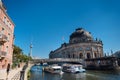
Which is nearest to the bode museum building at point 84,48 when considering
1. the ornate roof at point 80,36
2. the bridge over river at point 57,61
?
the ornate roof at point 80,36

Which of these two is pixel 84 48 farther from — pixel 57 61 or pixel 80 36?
pixel 57 61

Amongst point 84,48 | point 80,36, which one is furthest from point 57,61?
point 80,36

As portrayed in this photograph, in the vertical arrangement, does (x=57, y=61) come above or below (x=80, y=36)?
below

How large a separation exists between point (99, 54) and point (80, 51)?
1503 centimetres

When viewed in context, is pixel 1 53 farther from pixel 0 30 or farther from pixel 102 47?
pixel 102 47

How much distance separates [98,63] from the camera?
252 feet

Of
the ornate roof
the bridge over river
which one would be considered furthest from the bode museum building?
the bridge over river

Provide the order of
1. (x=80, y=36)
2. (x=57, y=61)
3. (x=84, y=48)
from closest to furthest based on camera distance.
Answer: (x=57, y=61), (x=84, y=48), (x=80, y=36)

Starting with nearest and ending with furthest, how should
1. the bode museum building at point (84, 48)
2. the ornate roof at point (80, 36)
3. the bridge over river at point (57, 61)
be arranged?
the bridge over river at point (57, 61)
the bode museum building at point (84, 48)
the ornate roof at point (80, 36)

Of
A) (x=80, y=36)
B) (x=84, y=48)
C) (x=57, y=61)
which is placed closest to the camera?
(x=57, y=61)

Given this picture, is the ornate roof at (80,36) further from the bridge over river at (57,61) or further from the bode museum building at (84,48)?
the bridge over river at (57,61)

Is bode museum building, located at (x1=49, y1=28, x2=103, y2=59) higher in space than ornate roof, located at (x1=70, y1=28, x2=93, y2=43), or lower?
A: lower

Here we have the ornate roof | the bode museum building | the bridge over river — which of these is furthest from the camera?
the ornate roof

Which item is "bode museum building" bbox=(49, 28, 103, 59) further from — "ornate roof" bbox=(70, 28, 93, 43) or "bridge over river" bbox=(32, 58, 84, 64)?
"bridge over river" bbox=(32, 58, 84, 64)
